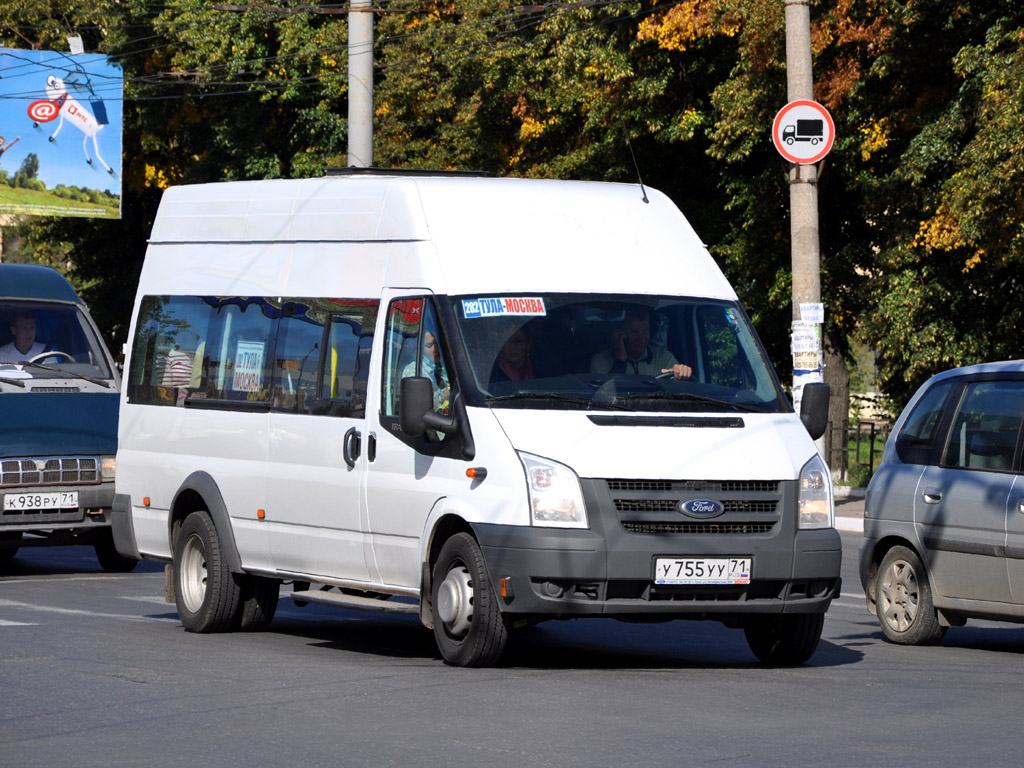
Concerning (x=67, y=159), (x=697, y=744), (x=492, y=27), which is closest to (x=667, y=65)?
(x=492, y=27)

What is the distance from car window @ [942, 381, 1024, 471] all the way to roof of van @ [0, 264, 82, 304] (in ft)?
27.7

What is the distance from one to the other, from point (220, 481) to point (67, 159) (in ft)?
96.8

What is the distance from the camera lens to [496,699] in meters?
8.23

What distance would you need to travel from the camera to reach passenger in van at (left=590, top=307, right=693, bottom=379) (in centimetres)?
955

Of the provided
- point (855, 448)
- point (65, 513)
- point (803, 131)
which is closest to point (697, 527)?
point (65, 513)

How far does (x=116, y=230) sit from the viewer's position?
155ft

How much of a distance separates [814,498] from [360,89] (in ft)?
49.4

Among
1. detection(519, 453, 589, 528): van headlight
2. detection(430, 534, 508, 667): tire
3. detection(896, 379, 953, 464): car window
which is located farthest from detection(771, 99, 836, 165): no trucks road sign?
detection(519, 453, 589, 528): van headlight

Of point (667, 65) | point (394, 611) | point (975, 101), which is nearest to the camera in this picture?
point (394, 611)

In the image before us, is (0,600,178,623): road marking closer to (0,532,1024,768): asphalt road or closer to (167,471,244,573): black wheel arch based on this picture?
(0,532,1024,768): asphalt road

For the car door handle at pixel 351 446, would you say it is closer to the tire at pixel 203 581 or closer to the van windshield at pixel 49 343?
the tire at pixel 203 581

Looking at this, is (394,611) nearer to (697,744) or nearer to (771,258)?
(697,744)

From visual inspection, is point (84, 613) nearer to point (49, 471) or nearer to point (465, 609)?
point (49, 471)

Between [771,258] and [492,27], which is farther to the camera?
[492,27]
